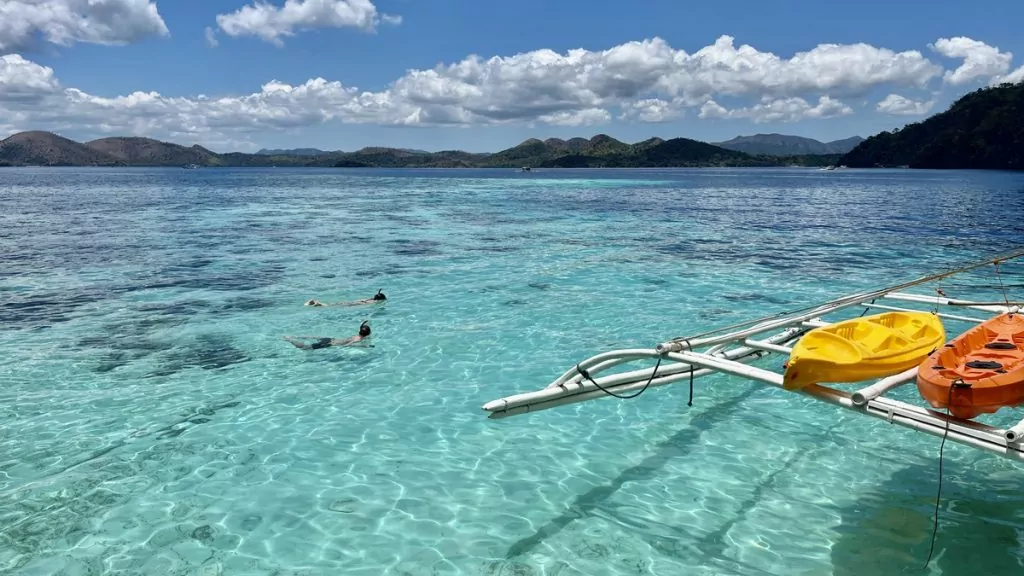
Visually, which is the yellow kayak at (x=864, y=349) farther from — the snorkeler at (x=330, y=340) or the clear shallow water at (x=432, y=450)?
the snorkeler at (x=330, y=340)

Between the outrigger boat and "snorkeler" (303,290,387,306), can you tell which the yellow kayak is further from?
"snorkeler" (303,290,387,306)

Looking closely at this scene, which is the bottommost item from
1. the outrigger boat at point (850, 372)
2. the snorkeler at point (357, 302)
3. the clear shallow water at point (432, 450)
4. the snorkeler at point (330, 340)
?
the clear shallow water at point (432, 450)

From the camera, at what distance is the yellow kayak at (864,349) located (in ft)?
20.8

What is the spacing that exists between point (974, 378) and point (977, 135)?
600ft

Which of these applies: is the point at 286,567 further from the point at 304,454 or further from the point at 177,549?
the point at 304,454

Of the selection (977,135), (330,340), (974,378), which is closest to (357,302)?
(330,340)

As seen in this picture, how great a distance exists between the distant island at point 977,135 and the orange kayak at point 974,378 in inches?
6588

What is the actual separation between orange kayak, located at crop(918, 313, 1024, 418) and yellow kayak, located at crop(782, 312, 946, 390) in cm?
31

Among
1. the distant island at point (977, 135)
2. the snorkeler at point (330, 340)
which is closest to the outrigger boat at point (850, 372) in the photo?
the snorkeler at point (330, 340)

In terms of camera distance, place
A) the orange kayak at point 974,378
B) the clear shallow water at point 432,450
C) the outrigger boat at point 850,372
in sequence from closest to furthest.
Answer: the outrigger boat at point 850,372 < the orange kayak at point 974,378 < the clear shallow water at point 432,450

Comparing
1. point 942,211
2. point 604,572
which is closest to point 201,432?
point 604,572

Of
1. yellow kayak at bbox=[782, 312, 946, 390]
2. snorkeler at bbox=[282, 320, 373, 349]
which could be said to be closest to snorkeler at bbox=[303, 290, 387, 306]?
snorkeler at bbox=[282, 320, 373, 349]

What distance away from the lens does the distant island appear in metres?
140

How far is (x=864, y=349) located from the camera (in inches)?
272
